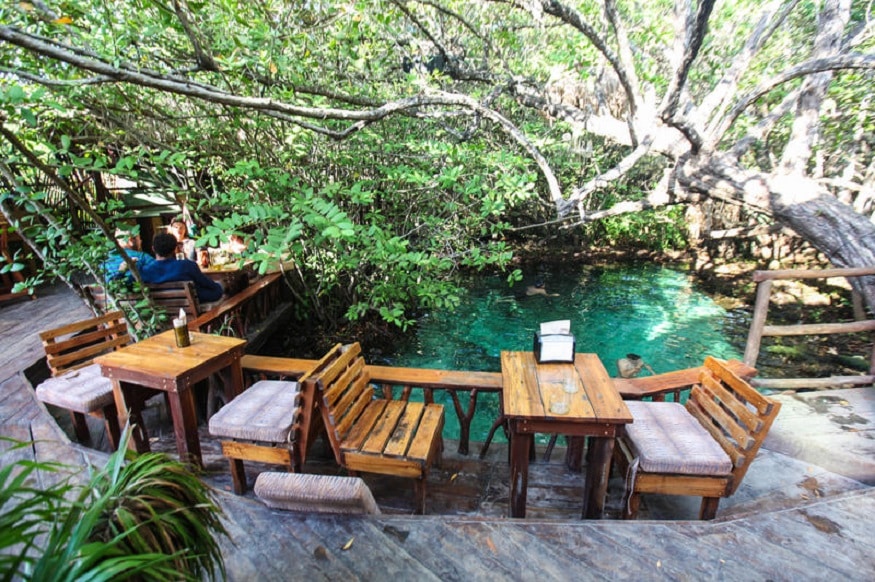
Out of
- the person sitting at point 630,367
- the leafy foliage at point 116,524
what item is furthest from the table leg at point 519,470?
the person sitting at point 630,367

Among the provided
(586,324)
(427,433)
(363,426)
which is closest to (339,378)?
(363,426)

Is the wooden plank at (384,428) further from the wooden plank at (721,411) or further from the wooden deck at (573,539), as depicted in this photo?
the wooden plank at (721,411)

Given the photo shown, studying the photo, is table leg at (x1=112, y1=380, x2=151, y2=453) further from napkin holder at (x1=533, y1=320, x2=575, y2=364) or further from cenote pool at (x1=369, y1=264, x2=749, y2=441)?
cenote pool at (x1=369, y1=264, x2=749, y2=441)

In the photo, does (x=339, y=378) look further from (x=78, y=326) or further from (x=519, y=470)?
(x=78, y=326)

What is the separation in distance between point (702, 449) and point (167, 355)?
3.10 metres

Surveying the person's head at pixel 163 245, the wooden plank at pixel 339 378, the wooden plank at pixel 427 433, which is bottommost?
the wooden plank at pixel 427 433

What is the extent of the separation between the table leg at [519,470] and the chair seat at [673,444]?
0.56 meters

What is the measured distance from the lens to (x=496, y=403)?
18.3ft

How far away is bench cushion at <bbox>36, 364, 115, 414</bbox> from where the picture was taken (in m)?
2.61

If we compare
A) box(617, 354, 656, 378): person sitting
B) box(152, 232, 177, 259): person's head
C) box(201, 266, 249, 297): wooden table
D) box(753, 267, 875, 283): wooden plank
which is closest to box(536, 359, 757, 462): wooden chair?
box(753, 267, 875, 283): wooden plank

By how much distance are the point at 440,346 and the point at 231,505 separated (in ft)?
16.8

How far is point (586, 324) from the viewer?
8289mm

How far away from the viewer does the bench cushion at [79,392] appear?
2.61 m

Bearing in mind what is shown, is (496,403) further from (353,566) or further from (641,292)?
(641,292)
